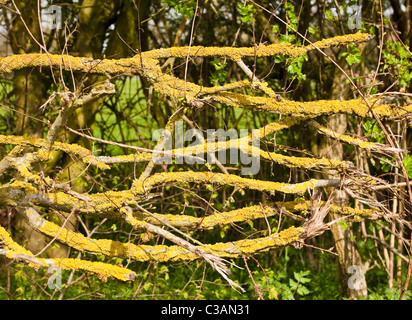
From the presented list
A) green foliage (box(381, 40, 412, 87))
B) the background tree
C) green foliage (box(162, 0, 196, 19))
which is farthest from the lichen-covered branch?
green foliage (box(381, 40, 412, 87))

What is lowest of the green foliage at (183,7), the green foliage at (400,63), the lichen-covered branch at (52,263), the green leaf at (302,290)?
the green leaf at (302,290)

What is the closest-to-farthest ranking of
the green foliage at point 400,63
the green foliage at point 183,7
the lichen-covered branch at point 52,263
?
the lichen-covered branch at point 52,263, the green foliage at point 183,7, the green foliage at point 400,63

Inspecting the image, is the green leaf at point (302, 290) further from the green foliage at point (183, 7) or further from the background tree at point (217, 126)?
the green foliage at point (183, 7)

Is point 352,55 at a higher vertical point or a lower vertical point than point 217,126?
higher

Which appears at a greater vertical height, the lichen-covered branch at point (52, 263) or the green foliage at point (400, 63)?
the green foliage at point (400, 63)

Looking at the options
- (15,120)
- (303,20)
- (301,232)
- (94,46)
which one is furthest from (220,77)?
(15,120)

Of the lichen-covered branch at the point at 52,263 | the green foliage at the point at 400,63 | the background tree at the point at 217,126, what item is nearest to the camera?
the lichen-covered branch at the point at 52,263

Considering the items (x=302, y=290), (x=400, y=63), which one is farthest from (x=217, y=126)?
(x=400, y=63)

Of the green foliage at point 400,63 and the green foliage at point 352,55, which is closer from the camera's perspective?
the green foliage at point 352,55

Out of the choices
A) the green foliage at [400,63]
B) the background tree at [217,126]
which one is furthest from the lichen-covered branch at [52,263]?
the green foliage at [400,63]

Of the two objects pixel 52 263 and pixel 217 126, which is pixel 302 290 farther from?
pixel 52 263

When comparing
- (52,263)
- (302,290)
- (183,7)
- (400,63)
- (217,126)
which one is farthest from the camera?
(217,126)

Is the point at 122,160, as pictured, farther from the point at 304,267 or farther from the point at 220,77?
the point at 304,267

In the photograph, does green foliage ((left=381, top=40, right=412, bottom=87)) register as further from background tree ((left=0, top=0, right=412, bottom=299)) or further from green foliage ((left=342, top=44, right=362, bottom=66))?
green foliage ((left=342, top=44, right=362, bottom=66))
